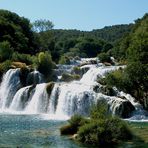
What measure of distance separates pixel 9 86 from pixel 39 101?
8430mm

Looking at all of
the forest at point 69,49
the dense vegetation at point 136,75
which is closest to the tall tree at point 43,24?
the forest at point 69,49

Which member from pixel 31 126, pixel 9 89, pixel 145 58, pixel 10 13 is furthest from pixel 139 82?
pixel 10 13

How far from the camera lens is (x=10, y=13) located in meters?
112

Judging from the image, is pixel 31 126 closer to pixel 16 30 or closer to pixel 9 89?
pixel 9 89

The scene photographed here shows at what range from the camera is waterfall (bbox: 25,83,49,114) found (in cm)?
6066

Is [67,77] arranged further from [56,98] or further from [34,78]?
[56,98]

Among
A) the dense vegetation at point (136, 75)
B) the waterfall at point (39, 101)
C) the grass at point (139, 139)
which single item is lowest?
the grass at point (139, 139)

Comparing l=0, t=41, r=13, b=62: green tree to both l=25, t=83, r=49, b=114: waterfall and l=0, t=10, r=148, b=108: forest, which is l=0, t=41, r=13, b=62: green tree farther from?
l=25, t=83, r=49, b=114: waterfall

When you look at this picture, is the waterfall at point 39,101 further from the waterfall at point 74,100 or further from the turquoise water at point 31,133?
the turquoise water at point 31,133

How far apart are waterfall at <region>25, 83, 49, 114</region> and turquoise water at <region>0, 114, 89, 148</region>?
654 centimetres

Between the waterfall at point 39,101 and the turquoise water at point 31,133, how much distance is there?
21.5ft

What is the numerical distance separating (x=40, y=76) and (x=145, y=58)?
18655mm

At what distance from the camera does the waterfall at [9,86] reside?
66312 millimetres

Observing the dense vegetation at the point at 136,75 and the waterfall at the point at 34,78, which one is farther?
the waterfall at the point at 34,78
